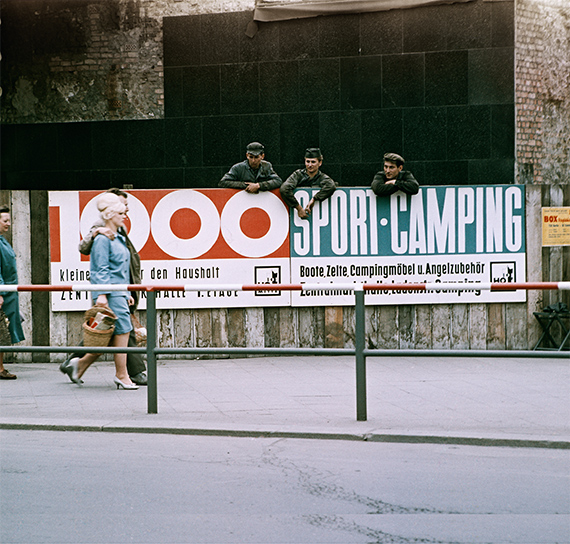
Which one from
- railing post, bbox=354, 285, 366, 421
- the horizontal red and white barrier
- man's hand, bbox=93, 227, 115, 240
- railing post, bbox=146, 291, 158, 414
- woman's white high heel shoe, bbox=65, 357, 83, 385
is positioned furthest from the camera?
woman's white high heel shoe, bbox=65, 357, 83, 385

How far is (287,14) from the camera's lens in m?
12.7

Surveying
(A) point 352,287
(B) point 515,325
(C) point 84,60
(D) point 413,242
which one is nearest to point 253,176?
(D) point 413,242

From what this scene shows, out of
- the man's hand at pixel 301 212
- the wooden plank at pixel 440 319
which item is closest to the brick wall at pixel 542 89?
the wooden plank at pixel 440 319

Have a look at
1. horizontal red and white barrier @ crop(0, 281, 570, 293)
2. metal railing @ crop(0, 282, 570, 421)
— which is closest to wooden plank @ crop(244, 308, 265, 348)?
metal railing @ crop(0, 282, 570, 421)

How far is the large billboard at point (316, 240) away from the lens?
10266 millimetres

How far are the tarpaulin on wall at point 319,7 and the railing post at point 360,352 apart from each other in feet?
23.5

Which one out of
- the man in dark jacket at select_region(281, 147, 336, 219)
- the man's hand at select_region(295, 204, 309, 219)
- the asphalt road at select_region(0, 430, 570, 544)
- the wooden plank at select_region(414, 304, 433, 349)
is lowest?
the asphalt road at select_region(0, 430, 570, 544)

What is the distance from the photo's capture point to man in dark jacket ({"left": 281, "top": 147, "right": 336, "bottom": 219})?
10273 millimetres

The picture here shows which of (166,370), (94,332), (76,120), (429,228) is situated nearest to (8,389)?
(94,332)

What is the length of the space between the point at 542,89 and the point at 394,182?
385 cm

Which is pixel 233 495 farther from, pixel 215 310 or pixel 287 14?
pixel 287 14

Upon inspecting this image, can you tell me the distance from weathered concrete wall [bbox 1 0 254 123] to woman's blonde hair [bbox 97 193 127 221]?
519 cm

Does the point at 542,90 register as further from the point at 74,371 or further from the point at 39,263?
the point at 74,371

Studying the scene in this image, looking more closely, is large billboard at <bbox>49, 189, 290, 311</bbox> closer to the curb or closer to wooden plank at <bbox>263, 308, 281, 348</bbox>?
wooden plank at <bbox>263, 308, 281, 348</bbox>
